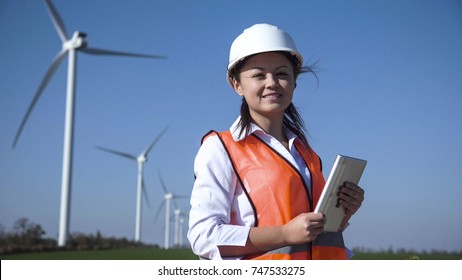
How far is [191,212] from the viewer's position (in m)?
1.59

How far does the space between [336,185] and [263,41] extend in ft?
1.36

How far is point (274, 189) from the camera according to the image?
5.24 ft

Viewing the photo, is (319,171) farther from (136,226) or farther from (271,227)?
(136,226)

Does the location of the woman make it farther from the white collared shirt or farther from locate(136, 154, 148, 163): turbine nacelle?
locate(136, 154, 148, 163): turbine nacelle

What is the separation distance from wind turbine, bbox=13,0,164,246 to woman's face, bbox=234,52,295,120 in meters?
8.87

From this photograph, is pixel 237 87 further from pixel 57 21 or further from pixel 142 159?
pixel 142 159

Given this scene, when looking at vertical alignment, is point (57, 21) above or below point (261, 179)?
above

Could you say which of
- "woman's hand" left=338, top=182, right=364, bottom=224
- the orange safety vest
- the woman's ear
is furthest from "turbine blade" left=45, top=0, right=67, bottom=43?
"woman's hand" left=338, top=182, right=364, bottom=224

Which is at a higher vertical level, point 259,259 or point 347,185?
point 347,185

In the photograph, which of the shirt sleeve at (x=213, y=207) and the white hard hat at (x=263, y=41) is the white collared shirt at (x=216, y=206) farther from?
the white hard hat at (x=263, y=41)

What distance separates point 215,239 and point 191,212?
0.10 m

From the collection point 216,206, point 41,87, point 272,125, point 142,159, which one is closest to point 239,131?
point 272,125
